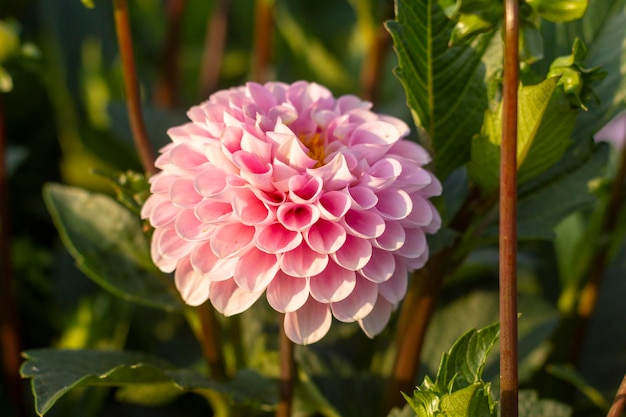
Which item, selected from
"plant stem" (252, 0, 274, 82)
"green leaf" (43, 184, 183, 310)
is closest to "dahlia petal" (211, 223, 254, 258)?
"green leaf" (43, 184, 183, 310)

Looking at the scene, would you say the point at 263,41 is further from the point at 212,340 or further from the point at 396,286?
the point at 396,286

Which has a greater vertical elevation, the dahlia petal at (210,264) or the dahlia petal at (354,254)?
the dahlia petal at (354,254)

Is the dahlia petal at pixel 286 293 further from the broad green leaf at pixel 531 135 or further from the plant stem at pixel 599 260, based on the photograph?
the plant stem at pixel 599 260

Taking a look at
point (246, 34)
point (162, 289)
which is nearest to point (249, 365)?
point (162, 289)

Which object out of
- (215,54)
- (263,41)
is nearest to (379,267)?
(263,41)

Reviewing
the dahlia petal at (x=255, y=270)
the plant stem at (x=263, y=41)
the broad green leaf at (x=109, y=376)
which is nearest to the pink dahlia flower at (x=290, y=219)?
the dahlia petal at (x=255, y=270)

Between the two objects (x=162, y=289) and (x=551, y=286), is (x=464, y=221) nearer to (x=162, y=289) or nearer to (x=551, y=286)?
(x=162, y=289)

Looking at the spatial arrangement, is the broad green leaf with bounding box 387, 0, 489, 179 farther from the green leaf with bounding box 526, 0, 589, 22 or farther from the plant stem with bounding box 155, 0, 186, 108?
the plant stem with bounding box 155, 0, 186, 108

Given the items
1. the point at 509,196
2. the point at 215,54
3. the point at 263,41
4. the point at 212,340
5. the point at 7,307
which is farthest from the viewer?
the point at 215,54
